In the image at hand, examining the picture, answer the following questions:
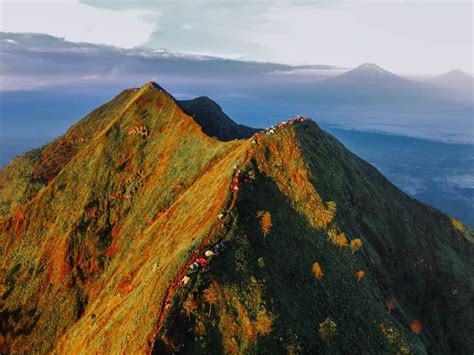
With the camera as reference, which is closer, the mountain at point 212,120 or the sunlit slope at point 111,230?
the sunlit slope at point 111,230

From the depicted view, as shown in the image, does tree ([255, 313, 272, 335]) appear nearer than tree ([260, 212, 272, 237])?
Yes

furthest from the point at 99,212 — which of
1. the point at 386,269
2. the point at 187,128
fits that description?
the point at 386,269

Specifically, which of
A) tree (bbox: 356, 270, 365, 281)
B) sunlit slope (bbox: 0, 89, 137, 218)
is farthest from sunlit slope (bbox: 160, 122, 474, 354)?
sunlit slope (bbox: 0, 89, 137, 218)

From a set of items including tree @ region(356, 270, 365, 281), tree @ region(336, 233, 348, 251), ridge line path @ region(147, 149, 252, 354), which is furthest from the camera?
tree @ region(336, 233, 348, 251)

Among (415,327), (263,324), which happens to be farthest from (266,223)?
(415,327)

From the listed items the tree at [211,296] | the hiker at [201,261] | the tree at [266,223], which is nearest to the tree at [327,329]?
the tree at [211,296]

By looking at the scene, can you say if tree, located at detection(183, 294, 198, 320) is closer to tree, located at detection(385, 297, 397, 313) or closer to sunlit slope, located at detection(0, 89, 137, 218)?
tree, located at detection(385, 297, 397, 313)

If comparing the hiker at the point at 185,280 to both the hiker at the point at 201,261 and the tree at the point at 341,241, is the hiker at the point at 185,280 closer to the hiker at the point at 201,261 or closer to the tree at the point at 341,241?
the hiker at the point at 201,261
